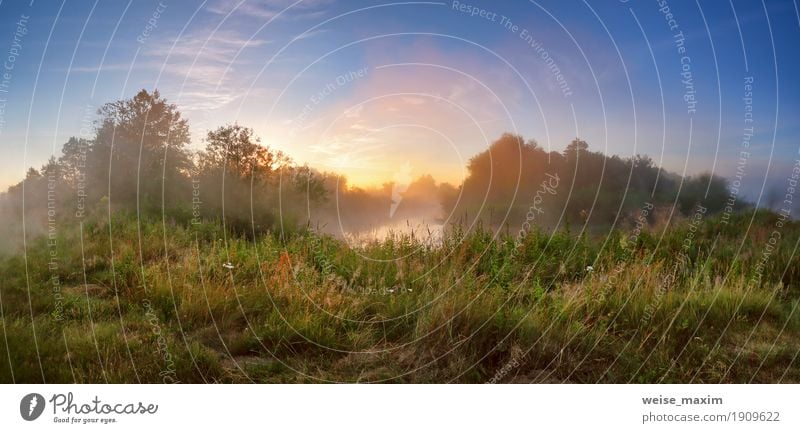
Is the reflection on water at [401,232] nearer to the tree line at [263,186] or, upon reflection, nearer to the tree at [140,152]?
the tree line at [263,186]

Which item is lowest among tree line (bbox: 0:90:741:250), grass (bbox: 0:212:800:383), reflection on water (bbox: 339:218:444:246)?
grass (bbox: 0:212:800:383)

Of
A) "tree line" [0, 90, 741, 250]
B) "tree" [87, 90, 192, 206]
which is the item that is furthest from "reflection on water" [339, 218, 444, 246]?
"tree" [87, 90, 192, 206]

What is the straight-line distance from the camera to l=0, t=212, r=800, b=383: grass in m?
5.23

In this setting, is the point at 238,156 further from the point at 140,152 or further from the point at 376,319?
the point at 376,319

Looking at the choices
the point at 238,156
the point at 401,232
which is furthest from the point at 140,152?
the point at 401,232

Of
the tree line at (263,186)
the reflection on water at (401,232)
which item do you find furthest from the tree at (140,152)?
the reflection on water at (401,232)

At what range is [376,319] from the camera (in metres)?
6.10

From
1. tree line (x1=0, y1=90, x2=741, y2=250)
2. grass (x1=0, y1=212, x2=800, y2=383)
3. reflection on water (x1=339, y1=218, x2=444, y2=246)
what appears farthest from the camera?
reflection on water (x1=339, y1=218, x2=444, y2=246)

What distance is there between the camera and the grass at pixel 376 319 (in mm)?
5234

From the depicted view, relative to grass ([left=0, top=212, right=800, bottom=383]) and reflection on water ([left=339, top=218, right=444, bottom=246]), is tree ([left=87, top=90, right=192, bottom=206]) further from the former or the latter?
reflection on water ([left=339, top=218, right=444, bottom=246])

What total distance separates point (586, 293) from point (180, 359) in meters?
4.07

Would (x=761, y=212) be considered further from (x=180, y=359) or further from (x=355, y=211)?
(x=180, y=359)

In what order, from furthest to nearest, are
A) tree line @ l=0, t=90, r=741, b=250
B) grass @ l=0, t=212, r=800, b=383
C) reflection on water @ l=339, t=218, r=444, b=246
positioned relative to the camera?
1. reflection on water @ l=339, t=218, r=444, b=246
2. tree line @ l=0, t=90, r=741, b=250
3. grass @ l=0, t=212, r=800, b=383

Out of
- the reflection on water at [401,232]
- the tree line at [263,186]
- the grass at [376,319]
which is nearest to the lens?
the grass at [376,319]
